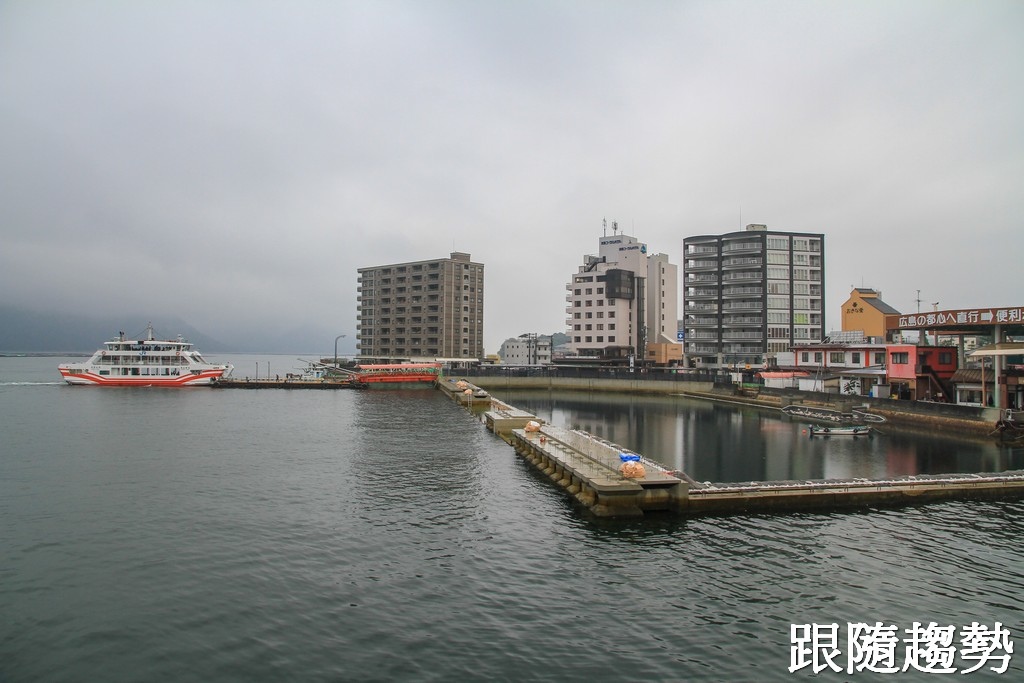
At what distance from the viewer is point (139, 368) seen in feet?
346

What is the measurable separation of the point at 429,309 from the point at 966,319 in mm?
112853

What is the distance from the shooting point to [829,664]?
47.4ft

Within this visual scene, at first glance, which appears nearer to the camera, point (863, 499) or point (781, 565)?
point (781, 565)

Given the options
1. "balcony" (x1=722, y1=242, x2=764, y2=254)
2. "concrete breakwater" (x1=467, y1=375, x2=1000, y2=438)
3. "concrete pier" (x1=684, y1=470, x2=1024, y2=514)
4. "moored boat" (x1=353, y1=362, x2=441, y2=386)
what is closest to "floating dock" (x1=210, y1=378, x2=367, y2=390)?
"moored boat" (x1=353, y1=362, x2=441, y2=386)

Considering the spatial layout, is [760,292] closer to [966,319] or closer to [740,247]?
[740,247]

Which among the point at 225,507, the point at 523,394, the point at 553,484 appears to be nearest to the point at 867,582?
the point at 553,484

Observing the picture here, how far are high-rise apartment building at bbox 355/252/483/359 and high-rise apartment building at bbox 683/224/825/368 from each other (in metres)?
60.3

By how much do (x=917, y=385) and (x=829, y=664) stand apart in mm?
57983

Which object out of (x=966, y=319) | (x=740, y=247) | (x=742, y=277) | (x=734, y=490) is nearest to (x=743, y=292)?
(x=742, y=277)

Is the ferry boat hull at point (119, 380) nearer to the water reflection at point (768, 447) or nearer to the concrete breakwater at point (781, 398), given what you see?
the concrete breakwater at point (781, 398)

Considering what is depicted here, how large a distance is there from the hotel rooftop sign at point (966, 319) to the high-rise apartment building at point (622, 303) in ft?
216

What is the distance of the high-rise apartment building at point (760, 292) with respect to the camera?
360 ft

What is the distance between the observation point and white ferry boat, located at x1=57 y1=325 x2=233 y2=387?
10450 cm

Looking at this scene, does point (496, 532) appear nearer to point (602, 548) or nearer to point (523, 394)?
point (602, 548)
